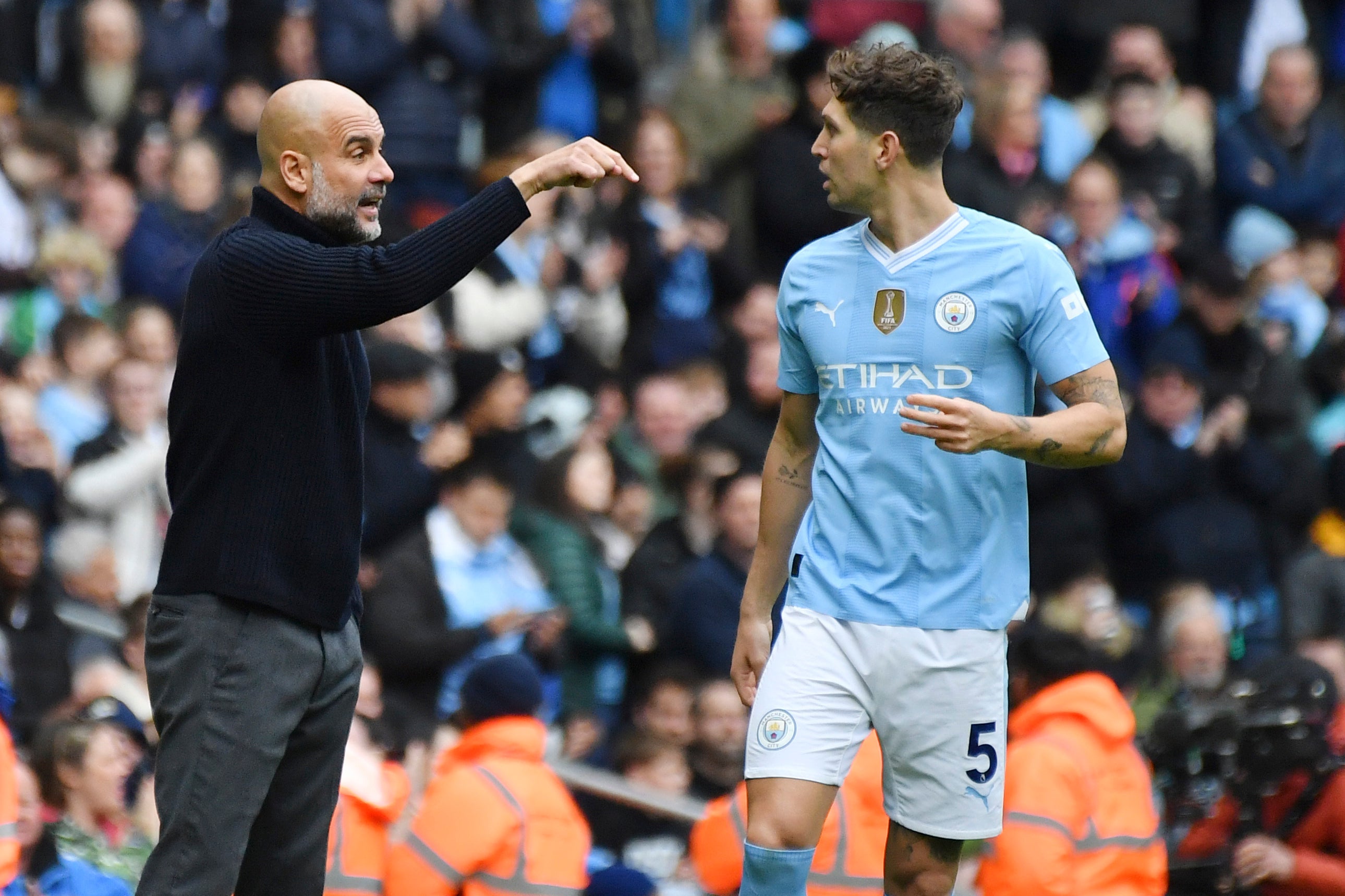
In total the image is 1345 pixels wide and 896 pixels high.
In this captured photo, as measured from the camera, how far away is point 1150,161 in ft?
39.9

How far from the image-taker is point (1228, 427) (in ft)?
36.1

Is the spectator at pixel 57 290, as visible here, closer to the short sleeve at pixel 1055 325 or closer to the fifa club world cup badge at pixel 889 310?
the fifa club world cup badge at pixel 889 310

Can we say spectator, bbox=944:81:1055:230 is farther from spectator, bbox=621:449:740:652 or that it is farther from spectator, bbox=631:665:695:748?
spectator, bbox=631:665:695:748

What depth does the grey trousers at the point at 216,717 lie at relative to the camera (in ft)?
15.2

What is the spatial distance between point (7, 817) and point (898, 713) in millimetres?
2522

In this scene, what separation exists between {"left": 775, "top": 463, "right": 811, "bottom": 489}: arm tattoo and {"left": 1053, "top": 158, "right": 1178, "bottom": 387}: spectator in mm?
6039

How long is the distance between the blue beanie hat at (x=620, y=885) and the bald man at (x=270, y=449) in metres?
2.28

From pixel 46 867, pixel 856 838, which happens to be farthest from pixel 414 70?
pixel 856 838

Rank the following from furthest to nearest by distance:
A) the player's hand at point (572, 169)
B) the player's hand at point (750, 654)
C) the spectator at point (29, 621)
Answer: the spectator at point (29, 621), the player's hand at point (750, 654), the player's hand at point (572, 169)

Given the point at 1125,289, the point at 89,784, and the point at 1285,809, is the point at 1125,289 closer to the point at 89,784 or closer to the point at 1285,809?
the point at 1285,809

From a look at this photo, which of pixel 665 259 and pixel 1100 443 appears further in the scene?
pixel 665 259

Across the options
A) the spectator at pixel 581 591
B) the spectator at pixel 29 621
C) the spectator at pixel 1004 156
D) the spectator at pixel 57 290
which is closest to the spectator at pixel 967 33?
the spectator at pixel 1004 156

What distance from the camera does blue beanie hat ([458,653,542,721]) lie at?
6.38 m

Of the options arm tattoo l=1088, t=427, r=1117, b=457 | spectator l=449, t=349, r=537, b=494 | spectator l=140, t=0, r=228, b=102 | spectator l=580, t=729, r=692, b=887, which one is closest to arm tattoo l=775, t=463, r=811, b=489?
arm tattoo l=1088, t=427, r=1117, b=457
